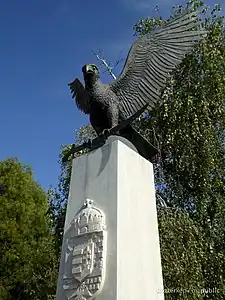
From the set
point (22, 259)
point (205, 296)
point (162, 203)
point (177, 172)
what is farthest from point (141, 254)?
point (22, 259)

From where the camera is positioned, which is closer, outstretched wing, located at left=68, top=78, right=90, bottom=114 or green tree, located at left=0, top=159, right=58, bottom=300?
outstretched wing, located at left=68, top=78, right=90, bottom=114

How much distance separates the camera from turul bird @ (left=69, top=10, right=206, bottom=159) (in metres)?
4.25

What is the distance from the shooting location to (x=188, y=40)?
4.50 m

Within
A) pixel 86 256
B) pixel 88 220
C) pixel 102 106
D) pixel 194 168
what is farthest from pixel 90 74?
pixel 194 168

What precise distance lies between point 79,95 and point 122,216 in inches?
75.9

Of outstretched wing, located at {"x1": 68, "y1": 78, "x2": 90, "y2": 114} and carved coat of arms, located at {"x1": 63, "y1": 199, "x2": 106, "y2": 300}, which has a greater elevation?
outstretched wing, located at {"x1": 68, "y1": 78, "x2": 90, "y2": 114}

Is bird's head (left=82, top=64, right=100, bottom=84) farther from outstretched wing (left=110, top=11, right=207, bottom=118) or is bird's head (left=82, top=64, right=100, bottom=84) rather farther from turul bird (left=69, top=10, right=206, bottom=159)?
outstretched wing (left=110, top=11, right=207, bottom=118)

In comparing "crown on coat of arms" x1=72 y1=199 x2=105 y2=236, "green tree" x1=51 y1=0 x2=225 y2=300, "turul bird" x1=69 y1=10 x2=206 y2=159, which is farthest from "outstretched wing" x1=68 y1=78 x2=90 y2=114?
"green tree" x1=51 y1=0 x2=225 y2=300

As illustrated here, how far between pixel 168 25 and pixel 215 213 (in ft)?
13.2

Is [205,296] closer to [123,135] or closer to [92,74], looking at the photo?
[123,135]

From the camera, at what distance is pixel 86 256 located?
3332 millimetres

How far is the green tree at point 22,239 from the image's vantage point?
1395 cm

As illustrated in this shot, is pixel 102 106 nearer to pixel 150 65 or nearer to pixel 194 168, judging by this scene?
pixel 150 65

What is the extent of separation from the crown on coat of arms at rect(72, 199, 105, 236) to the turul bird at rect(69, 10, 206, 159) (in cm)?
99
